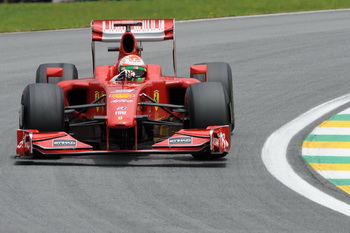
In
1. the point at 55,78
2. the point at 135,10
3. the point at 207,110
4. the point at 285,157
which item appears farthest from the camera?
the point at 135,10

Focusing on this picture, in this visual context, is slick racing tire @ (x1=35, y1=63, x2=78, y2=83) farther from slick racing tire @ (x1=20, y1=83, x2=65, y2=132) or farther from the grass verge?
the grass verge

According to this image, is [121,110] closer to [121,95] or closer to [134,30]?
[121,95]

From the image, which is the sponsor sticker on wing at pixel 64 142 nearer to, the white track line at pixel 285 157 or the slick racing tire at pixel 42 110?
the slick racing tire at pixel 42 110

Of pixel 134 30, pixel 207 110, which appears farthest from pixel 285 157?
pixel 134 30

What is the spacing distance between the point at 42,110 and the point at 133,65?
153 cm

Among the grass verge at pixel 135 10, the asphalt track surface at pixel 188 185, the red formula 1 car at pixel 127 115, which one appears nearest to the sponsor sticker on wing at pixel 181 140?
the red formula 1 car at pixel 127 115

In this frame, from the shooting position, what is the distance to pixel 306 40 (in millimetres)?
21672

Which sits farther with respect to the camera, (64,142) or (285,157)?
(285,157)

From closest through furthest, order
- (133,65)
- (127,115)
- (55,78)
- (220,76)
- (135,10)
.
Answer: (127,115) → (133,65) → (220,76) → (55,78) → (135,10)

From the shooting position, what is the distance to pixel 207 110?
10375mm

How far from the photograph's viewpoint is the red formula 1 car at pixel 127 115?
10.1 meters

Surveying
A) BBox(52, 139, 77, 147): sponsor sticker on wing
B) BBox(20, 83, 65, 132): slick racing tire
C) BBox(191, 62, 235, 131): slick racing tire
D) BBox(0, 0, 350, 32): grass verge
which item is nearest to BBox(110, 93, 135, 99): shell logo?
BBox(20, 83, 65, 132): slick racing tire

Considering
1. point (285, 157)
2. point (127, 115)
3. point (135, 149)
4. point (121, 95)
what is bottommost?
point (285, 157)

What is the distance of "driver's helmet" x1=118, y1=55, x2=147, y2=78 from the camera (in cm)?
1145
